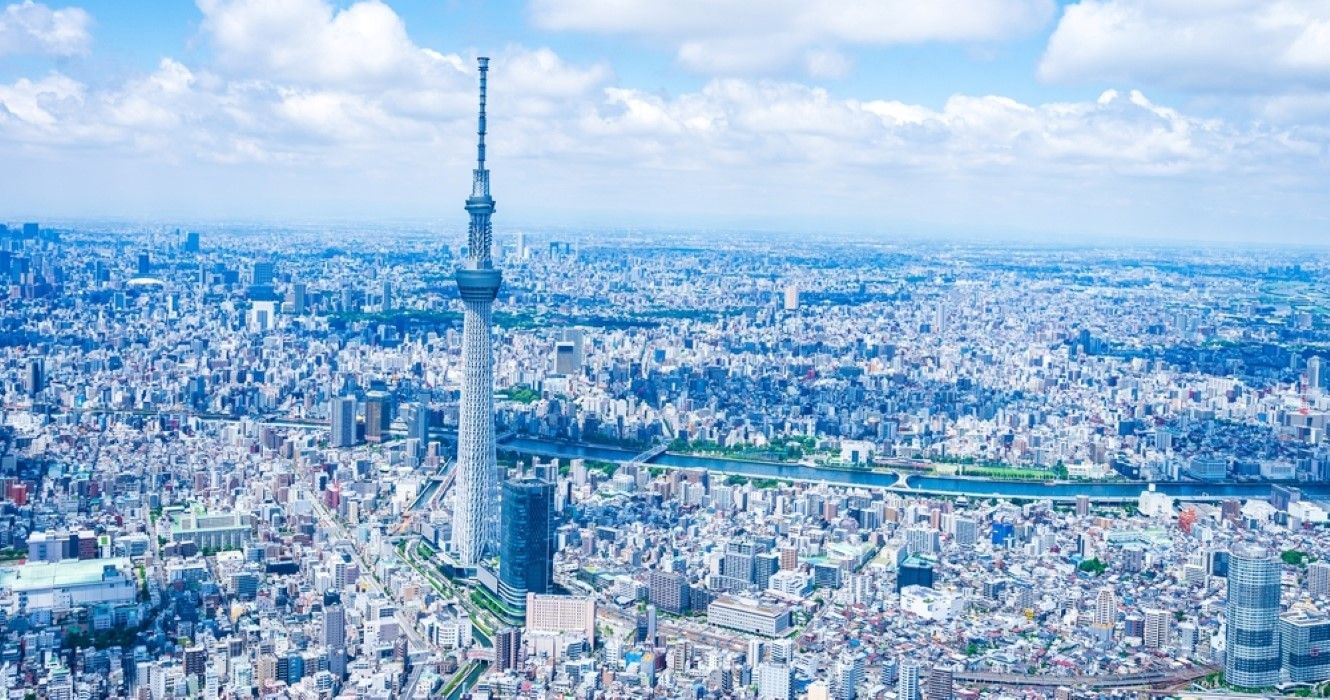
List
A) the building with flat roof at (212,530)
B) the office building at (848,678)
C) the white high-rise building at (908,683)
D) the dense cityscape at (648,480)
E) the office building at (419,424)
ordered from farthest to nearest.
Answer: the office building at (419,424)
the building with flat roof at (212,530)
the dense cityscape at (648,480)
the office building at (848,678)
the white high-rise building at (908,683)

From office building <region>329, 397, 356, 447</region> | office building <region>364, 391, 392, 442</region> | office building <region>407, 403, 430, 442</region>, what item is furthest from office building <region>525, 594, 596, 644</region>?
office building <region>364, 391, 392, 442</region>

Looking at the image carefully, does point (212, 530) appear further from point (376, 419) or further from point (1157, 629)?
point (1157, 629)

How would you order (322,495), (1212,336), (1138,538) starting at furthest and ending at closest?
1. (1212,336)
2. (322,495)
3. (1138,538)

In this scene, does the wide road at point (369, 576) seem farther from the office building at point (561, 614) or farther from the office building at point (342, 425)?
the office building at point (342, 425)

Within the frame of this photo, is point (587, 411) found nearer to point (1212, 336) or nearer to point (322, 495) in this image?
point (322, 495)

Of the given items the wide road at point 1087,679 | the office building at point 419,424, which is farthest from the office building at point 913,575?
the office building at point 419,424

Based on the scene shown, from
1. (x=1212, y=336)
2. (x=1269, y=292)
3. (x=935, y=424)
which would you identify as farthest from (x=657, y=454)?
(x=1269, y=292)
